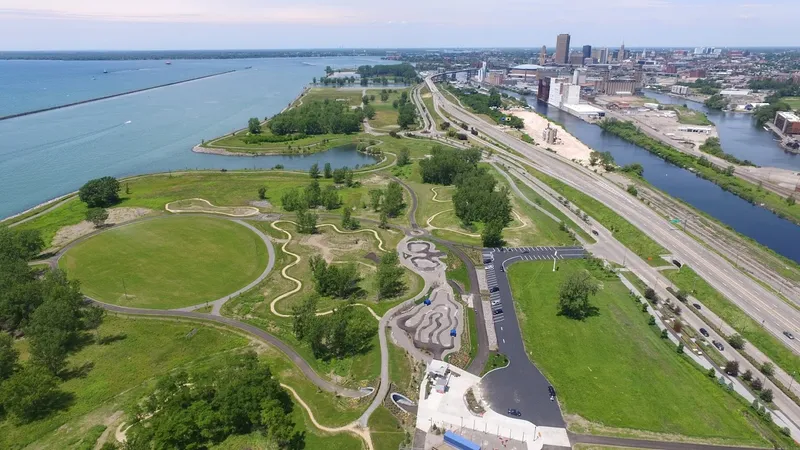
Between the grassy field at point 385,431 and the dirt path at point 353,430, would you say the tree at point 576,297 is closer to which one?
the grassy field at point 385,431

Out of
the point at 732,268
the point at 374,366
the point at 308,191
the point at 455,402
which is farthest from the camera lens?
the point at 308,191

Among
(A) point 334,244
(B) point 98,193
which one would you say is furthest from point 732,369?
(B) point 98,193

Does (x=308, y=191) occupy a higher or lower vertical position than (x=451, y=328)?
higher

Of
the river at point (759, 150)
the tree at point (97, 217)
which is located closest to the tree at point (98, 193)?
the tree at point (97, 217)

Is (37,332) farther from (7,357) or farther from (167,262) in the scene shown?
(167,262)

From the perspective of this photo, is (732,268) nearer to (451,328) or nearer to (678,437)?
(678,437)

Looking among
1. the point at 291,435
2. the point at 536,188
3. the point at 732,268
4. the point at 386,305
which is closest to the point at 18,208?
the point at 386,305

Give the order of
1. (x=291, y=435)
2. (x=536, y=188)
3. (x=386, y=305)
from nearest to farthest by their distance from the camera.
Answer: (x=291, y=435)
(x=386, y=305)
(x=536, y=188)

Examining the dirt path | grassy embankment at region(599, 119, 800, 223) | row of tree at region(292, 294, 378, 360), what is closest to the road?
the dirt path
